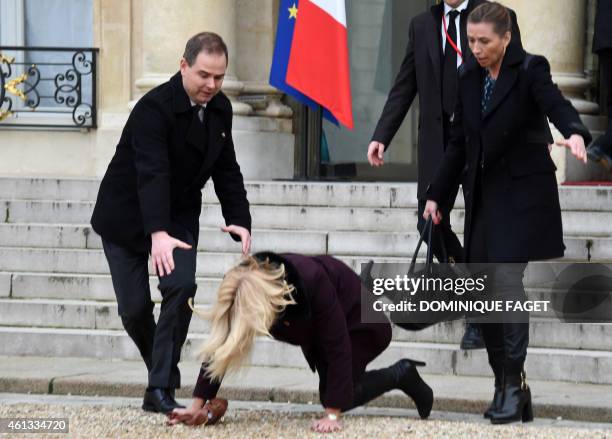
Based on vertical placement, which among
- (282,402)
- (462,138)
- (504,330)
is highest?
(462,138)

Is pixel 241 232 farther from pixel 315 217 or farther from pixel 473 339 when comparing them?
pixel 315 217

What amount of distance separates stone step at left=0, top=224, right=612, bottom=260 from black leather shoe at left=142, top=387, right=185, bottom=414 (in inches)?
126

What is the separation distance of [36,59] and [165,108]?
7053 millimetres

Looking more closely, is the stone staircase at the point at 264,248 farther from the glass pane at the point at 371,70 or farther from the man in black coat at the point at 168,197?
the glass pane at the point at 371,70

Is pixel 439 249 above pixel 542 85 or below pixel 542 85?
below

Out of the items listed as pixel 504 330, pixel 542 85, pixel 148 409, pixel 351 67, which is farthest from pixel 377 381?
pixel 351 67

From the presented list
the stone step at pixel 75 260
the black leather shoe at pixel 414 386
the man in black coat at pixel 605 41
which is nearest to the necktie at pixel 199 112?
the black leather shoe at pixel 414 386

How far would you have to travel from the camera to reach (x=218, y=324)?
5.88m

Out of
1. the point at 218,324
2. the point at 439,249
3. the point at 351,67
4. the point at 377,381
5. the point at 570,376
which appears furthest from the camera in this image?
the point at 351,67

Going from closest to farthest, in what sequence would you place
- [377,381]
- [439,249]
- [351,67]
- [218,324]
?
[218,324] < [377,381] < [439,249] < [351,67]

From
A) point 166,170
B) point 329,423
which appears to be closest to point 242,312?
point 329,423

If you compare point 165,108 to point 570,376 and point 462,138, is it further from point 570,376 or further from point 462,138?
point 570,376

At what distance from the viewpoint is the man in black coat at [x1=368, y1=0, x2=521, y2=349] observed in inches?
304

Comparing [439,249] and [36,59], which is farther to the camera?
[36,59]
